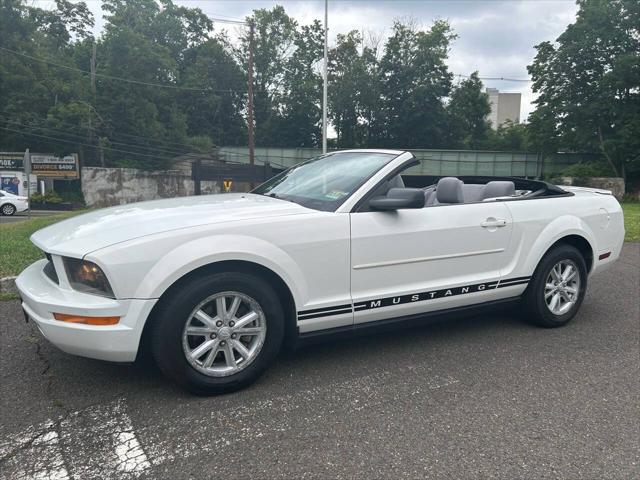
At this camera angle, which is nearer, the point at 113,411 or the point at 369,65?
the point at 113,411

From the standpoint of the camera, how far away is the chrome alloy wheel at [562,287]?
14.1ft

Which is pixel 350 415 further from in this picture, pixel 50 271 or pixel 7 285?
pixel 7 285

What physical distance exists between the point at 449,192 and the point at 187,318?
2.36 meters

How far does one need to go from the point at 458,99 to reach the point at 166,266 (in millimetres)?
65238

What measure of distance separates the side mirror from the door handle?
76 centimetres

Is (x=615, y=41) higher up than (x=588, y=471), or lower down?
higher up

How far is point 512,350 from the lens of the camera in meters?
3.81

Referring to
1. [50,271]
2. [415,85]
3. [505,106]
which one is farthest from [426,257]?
[505,106]

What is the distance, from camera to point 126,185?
40312 millimetres

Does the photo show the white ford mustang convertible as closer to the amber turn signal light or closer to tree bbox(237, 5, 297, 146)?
the amber turn signal light

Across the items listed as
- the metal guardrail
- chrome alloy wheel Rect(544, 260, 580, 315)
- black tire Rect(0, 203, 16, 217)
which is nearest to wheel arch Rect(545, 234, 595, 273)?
chrome alloy wheel Rect(544, 260, 580, 315)

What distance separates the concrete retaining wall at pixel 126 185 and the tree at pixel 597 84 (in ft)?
101

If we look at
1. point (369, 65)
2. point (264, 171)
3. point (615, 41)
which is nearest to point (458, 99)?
point (369, 65)

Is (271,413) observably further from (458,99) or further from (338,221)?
(458,99)
